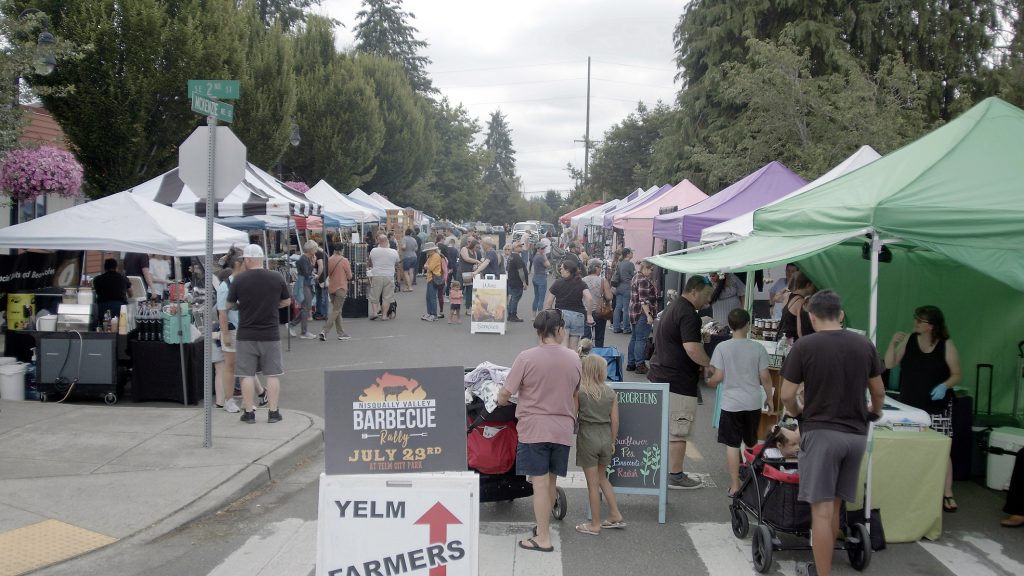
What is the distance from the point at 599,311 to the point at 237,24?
40.3 ft

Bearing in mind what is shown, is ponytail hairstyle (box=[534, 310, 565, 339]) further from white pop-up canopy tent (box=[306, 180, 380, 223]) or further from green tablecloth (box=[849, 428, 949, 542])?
white pop-up canopy tent (box=[306, 180, 380, 223])

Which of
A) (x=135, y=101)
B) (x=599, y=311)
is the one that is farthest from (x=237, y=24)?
(x=599, y=311)

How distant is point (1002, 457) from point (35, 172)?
1339 cm

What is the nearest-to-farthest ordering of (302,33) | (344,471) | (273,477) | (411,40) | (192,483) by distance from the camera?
(344,471)
(192,483)
(273,477)
(302,33)
(411,40)

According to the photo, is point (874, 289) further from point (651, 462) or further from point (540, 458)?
point (540, 458)

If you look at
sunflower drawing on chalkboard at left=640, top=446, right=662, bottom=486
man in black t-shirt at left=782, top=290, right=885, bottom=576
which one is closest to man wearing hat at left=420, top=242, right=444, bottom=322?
sunflower drawing on chalkboard at left=640, top=446, right=662, bottom=486

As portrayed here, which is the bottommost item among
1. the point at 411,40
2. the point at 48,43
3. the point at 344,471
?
the point at 344,471

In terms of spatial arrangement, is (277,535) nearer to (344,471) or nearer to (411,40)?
(344,471)

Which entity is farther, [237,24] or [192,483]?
[237,24]

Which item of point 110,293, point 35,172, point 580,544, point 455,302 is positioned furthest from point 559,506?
point 455,302

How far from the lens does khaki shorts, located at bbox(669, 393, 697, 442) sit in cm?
706

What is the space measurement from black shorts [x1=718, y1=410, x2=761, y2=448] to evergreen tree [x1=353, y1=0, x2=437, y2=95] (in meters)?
53.4

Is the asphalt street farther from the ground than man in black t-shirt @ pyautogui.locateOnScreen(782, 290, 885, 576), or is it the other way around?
man in black t-shirt @ pyautogui.locateOnScreen(782, 290, 885, 576)

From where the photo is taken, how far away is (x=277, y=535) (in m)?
6.18
